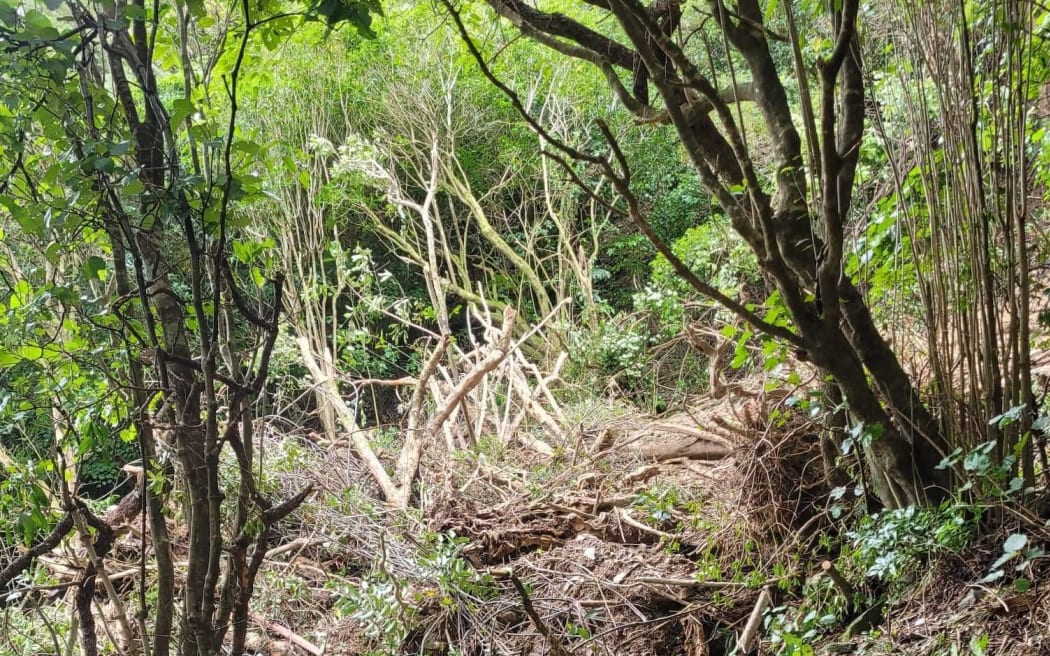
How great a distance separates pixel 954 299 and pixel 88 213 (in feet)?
8.10

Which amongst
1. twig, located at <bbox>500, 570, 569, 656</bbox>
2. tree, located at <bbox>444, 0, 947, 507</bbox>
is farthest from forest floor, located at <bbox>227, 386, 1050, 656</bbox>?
tree, located at <bbox>444, 0, 947, 507</bbox>

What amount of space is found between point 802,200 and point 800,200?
0.6 inches

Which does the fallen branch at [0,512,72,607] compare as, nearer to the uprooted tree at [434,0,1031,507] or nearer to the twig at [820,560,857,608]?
the uprooted tree at [434,0,1031,507]

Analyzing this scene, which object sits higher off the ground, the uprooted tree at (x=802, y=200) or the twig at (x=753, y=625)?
the uprooted tree at (x=802, y=200)

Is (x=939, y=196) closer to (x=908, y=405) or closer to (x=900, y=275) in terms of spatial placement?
(x=900, y=275)

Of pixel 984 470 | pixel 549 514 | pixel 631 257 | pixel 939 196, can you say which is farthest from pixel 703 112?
pixel 631 257

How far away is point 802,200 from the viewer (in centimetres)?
276

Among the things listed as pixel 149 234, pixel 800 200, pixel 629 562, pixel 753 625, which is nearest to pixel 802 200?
A: pixel 800 200

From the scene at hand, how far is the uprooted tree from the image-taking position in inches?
90.4

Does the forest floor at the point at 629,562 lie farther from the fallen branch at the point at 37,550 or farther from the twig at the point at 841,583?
the fallen branch at the point at 37,550

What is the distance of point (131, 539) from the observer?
541cm

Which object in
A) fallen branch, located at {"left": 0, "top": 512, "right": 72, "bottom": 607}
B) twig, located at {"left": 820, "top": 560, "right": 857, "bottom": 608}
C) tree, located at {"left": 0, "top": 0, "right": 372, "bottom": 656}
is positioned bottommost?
twig, located at {"left": 820, "top": 560, "right": 857, "bottom": 608}

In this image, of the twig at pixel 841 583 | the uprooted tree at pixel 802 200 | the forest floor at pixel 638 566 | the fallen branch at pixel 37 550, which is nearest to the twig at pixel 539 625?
the forest floor at pixel 638 566

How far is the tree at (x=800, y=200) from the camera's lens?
7.57 feet
